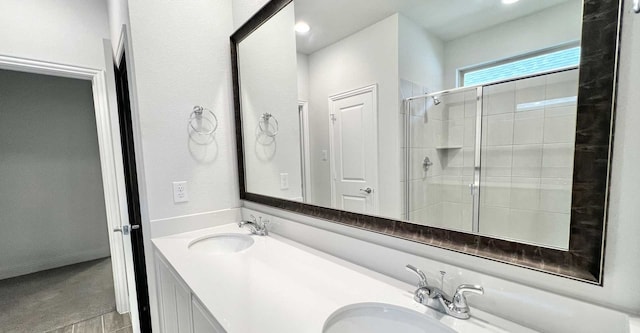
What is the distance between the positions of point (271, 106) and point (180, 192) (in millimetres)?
740

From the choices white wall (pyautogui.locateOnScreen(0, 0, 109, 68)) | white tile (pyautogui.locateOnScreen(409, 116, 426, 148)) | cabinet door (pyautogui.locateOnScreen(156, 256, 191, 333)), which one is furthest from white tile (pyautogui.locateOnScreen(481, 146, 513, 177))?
white wall (pyautogui.locateOnScreen(0, 0, 109, 68))

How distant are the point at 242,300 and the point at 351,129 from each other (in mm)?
816

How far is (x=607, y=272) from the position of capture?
528mm

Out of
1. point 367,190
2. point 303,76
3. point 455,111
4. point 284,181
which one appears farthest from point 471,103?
point 284,181

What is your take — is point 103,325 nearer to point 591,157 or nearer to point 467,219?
point 467,219

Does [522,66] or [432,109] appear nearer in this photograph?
→ [522,66]

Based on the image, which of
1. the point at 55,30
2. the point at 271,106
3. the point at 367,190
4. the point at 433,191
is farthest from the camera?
the point at 55,30

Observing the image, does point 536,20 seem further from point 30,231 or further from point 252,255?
point 30,231

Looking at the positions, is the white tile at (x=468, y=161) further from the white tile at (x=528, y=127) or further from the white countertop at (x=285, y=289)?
the white countertop at (x=285, y=289)

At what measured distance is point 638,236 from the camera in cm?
49

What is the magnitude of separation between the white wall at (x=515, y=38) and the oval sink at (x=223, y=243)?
4.16ft

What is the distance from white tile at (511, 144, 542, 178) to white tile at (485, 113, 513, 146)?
0.04m

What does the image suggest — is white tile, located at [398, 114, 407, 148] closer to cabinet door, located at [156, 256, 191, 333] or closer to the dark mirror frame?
the dark mirror frame

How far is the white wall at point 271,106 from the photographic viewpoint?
1457 millimetres
